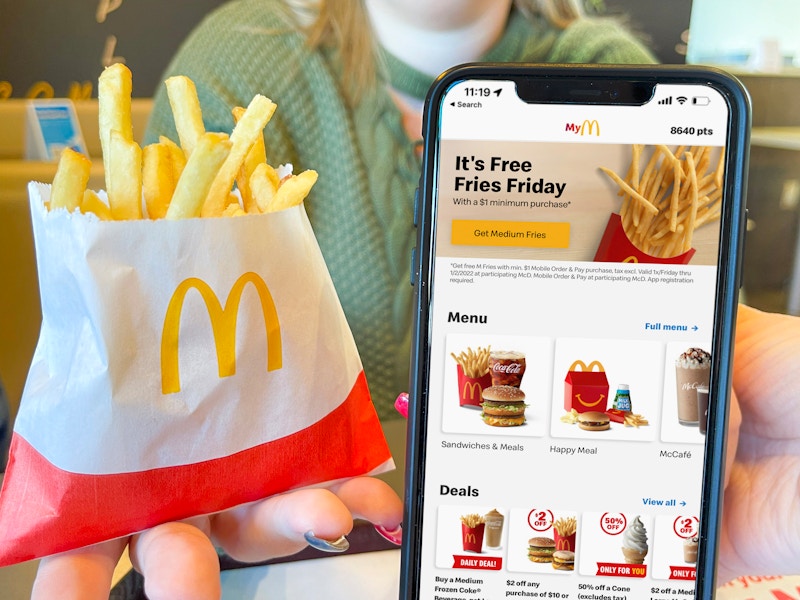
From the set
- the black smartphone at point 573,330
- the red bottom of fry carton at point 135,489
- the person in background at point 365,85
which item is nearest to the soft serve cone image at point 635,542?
the black smartphone at point 573,330

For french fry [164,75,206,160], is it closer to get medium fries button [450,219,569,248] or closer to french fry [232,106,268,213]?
french fry [232,106,268,213]

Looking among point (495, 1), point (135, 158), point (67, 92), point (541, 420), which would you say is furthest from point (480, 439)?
point (67, 92)

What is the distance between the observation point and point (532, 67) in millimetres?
462

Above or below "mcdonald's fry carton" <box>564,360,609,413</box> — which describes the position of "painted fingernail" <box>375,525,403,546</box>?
below

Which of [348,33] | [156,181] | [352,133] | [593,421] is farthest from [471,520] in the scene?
[348,33]

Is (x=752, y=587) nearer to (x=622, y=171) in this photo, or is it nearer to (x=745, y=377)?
(x=745, y=377)

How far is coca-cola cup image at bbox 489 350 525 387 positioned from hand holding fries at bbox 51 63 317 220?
0.17 metres

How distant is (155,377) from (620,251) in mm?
314

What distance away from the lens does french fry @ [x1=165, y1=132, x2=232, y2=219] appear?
0.41 metres

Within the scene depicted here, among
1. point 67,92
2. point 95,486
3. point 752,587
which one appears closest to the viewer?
point 95,486

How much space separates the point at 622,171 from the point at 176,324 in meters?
0.31

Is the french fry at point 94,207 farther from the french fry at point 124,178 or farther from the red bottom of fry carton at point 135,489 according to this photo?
the red bottom of fry carton at point 135,489

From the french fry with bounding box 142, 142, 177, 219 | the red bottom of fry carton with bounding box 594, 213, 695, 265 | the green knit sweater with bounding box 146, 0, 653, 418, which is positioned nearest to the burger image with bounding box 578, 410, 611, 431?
the red bottom of fry carton with bounding box 594, 213, 695, 265

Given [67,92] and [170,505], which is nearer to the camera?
[170,505]
